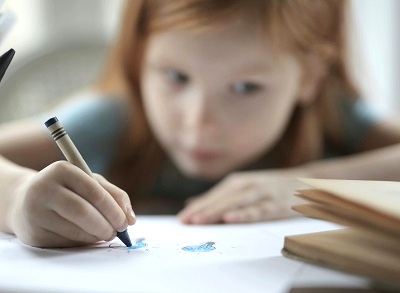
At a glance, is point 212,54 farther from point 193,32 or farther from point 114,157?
point 114,157

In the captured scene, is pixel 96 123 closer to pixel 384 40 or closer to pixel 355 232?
pixel 355 232

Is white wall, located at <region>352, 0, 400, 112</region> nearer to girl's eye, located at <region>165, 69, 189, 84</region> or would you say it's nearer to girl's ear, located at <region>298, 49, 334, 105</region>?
girl's ear, located at <region>298, 49, 334, 105</region>

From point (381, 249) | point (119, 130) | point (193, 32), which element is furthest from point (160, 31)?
point (381, 249)

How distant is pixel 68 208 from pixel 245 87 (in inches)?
14.9

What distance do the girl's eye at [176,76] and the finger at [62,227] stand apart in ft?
1.16

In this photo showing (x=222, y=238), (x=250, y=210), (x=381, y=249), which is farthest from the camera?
(x=250, y=210)

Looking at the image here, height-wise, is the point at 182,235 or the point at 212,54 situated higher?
the point at 212,54

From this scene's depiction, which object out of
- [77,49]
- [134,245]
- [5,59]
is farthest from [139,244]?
[77,49]

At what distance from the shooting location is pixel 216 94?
702 mm

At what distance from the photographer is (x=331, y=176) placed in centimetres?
74

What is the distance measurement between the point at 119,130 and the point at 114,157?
Result: 0.04 m

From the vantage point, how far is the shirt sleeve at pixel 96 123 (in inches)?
32.4

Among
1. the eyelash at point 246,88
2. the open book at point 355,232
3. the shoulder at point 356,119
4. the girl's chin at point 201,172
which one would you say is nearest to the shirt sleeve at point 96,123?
the girl's chin at point 201,172

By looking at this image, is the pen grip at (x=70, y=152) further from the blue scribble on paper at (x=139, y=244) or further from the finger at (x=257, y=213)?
Answer: the finger at (x=257, y=213)
